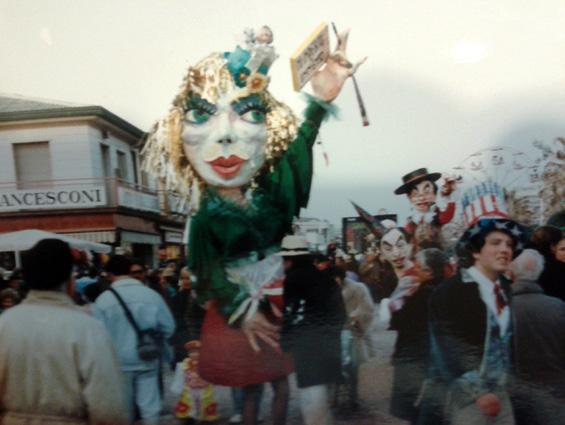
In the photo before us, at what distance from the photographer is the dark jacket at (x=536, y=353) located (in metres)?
2.60

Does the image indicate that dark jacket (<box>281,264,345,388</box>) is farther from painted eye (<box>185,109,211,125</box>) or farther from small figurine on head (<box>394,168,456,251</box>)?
painted eye (<box>185,109,211,125</box>)

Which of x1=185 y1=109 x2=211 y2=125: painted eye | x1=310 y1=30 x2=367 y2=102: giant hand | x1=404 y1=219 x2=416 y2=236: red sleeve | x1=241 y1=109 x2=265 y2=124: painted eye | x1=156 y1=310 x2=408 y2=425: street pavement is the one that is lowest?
x1=156 y1=310 x2=408 y2=425: street pavement

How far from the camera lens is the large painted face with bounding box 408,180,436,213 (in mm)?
2551

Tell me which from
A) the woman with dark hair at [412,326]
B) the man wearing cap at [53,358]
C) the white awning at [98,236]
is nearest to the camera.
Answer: the man wearing cap at [53,358]

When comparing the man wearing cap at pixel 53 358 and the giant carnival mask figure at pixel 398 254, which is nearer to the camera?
the man wearing cap at pixel 53 358

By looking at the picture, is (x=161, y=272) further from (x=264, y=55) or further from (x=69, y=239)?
(x=264, y=55)

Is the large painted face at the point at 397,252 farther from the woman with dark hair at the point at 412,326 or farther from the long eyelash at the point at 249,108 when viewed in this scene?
the long eyelash at the point at 249,108

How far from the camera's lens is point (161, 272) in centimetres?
254

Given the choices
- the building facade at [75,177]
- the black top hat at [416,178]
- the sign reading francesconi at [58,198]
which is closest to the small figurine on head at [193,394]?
the building facade at [75,177]

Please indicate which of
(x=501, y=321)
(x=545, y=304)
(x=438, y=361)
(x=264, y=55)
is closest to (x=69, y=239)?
(x=264, y=55)

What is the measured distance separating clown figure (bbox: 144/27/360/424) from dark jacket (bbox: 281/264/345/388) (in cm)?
6

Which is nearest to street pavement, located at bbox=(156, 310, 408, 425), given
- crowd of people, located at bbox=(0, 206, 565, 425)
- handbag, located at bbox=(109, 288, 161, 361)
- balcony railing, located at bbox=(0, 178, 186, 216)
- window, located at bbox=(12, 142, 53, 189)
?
crowd of people, located at bbox=(0, 206, 565, 425)

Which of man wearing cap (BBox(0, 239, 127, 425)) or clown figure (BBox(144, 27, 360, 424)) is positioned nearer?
man wearing cap (BBox(0, 239, 127, 425))

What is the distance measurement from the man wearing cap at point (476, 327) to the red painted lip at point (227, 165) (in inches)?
40.9
